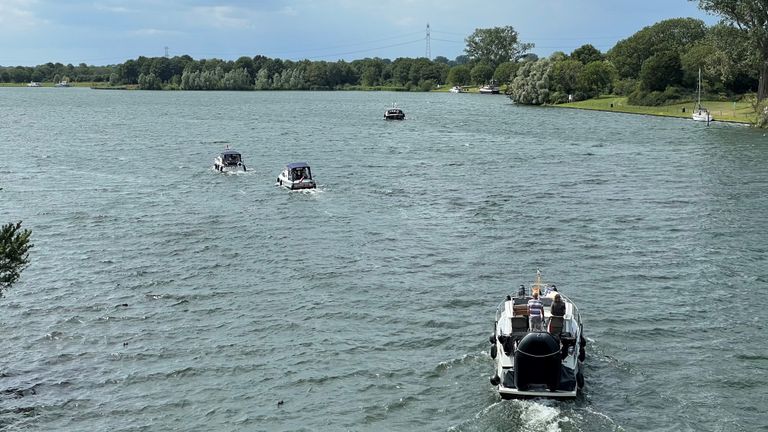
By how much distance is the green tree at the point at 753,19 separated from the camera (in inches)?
5281

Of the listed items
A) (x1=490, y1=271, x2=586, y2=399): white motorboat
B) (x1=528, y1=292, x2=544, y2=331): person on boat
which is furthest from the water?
(x1=528, y1=292, x2=544, y2=331): person on boat

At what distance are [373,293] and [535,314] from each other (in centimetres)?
1420

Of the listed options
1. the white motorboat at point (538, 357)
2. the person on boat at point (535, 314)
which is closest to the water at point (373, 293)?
the white motorboat at point (538, 357)

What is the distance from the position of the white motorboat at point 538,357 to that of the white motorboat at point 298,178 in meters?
48.2

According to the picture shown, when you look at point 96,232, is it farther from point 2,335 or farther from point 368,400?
point 368,400

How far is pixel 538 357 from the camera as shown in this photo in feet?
103

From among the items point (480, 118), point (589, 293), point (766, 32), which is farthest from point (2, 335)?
Answer: point (480, 118)

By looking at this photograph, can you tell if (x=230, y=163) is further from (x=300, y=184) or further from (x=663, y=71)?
(x=663, y=71)

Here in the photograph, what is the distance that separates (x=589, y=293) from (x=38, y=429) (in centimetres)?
2952

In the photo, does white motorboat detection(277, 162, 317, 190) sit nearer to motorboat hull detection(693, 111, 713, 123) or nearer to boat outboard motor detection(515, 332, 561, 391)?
boat outboard motor detection(515, 332, 561, 391)

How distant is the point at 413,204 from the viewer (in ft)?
241

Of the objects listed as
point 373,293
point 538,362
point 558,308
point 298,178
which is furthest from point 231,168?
point 538,362

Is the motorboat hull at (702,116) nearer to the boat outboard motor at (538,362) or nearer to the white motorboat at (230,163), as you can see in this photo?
the white motorboat at (230,163)

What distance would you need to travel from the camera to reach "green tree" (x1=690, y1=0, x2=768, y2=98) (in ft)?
440
